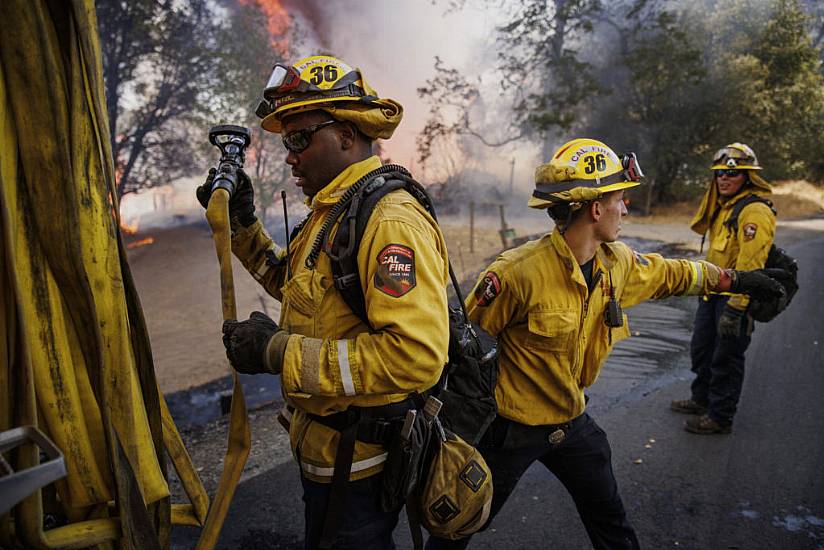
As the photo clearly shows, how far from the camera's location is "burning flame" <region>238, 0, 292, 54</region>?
1853 centimetres

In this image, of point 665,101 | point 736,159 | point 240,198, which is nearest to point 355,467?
point 240,198

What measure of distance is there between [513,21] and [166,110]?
45.2 feet

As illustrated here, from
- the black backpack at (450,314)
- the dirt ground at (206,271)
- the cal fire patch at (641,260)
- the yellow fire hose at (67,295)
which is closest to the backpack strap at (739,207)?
the cal fire patch at (641,260)

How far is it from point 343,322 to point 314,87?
82cm

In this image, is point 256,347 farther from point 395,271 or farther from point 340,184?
point 340,184

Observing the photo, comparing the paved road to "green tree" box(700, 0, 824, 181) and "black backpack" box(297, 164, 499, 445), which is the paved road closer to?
"black backpack" box(297, 164, 499, 445)

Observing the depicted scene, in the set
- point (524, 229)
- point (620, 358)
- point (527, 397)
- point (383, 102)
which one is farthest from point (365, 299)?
point (524, 229)

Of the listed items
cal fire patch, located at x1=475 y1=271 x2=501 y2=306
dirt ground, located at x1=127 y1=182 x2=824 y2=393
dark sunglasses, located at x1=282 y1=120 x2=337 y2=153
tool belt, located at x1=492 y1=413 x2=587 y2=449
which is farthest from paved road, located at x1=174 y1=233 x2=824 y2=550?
dirt ground, located at x1=127 y1=182 x2=824 y2=393

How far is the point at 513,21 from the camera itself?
22094mm

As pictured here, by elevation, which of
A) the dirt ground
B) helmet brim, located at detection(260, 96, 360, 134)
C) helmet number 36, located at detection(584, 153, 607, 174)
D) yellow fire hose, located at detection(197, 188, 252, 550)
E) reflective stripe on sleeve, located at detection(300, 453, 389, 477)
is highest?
helmet brim, located at detection(260, 96, 360, 134)

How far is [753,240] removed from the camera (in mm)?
4359

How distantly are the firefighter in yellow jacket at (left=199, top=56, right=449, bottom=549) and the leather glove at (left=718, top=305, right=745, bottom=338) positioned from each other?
3.32 meters

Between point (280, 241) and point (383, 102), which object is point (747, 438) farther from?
point (280, 241)

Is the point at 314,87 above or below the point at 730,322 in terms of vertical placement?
above
